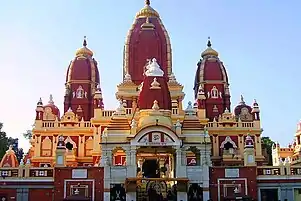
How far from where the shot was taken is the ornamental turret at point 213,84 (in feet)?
136

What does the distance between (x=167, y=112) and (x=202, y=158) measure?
12.0ft

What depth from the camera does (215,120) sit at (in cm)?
3888

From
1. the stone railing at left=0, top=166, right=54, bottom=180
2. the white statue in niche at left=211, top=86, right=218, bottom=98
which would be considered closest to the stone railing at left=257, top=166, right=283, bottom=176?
the stone railing at left=0, top=166, right=54, bottom=180

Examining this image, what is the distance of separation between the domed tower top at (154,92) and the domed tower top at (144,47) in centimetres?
720

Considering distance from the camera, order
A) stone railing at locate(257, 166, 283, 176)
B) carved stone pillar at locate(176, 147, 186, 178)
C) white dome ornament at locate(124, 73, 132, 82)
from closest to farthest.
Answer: carved stone pillar at locate(176, 147, 186, 178)
stone railing at locate(257, 166, 283, 176)
white dome ornament at locate(124, 73, 132, 82)

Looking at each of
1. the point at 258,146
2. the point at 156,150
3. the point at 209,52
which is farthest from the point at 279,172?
the point at 209,52

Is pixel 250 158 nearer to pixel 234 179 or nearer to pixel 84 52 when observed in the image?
pixel 234 179

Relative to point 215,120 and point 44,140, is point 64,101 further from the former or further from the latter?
point 215,120

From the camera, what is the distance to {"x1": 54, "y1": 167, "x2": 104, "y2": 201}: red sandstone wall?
2658 cm

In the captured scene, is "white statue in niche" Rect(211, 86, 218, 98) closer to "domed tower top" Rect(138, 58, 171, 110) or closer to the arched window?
the arched window

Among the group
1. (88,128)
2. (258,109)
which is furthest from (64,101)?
(258,109)

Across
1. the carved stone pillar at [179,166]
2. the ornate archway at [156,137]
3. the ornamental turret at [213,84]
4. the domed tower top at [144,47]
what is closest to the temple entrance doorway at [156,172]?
the ornate archway at [156,137]

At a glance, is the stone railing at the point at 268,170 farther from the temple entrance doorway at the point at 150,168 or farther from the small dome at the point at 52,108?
the small dome at the point at 52,108

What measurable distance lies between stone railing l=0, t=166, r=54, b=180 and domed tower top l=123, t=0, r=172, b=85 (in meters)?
12.6
